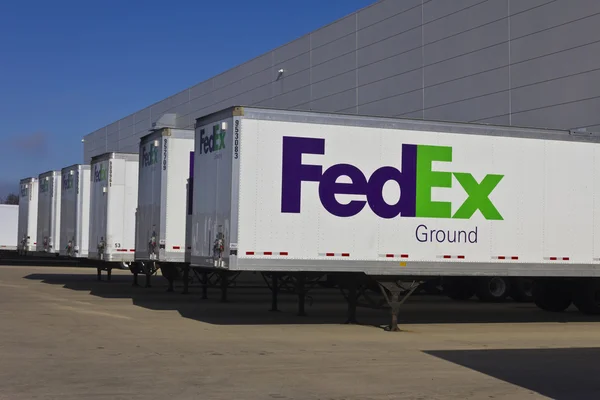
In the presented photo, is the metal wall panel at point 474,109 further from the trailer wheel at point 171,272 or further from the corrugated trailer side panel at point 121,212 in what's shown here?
the corrugated trailer side panel at point 121,212

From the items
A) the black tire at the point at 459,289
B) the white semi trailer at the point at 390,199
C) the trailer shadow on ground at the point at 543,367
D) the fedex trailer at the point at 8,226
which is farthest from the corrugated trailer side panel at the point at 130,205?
the fedex trailer at the point at 8,226

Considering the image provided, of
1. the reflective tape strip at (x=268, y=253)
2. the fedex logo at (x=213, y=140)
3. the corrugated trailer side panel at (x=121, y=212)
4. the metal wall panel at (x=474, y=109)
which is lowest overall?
the reflective tape strip at (x=268, y=253)

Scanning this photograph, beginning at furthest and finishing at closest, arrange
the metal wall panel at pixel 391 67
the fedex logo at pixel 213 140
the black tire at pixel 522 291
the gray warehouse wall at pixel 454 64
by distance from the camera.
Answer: the metal wall panel at pixel 391 67 → the black tire at pixel 522 291 → the gray warehouse wall at pixel 454 64 → the fedex logo at pixel 213 140

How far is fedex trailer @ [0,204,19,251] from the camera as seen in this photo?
48.9 metres

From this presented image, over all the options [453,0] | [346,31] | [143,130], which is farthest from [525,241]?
[143,130]

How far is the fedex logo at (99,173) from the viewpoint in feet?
86.6

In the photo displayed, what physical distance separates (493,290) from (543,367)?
15.2 metres

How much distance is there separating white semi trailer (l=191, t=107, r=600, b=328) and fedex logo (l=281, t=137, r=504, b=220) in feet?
0.07

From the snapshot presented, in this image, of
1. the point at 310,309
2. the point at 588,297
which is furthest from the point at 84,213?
the point at 588,297

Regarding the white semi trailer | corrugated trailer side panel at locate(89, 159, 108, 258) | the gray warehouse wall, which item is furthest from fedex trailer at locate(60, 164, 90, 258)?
the white semi trailer

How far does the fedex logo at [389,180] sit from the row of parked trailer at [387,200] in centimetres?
2

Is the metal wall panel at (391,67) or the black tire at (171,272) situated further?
the metal wall panel at (391,67)

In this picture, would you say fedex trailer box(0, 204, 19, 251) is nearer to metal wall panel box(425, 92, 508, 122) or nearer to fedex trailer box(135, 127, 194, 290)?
metal wall panel box(425, 92, 508, 122)

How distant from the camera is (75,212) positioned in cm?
2950
